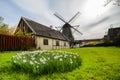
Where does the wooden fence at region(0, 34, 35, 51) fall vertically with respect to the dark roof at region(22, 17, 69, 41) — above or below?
below

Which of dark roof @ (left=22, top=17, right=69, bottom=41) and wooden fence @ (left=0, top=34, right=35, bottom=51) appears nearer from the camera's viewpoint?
wooden fence @ (left=0, top=34, right=35, bottom=51)

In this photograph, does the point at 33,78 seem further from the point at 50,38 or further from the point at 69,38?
the point at 69,38

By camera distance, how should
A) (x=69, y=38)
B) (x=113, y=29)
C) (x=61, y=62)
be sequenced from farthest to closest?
(x=113, y=29), (x=69, y=38), (x=61, y=62)

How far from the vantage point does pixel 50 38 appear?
37938mm

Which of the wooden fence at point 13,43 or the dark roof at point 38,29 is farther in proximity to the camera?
the dark roof at point 38,29

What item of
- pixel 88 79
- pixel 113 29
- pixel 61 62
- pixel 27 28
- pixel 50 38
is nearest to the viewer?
pixel 88 79

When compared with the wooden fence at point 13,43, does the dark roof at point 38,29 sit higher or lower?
higher

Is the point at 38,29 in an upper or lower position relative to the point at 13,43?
upper

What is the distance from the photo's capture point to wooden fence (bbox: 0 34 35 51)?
19.7m

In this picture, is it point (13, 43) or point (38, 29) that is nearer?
point (13, 43)

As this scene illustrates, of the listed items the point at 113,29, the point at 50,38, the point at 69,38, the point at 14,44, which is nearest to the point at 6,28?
the point at 50,38

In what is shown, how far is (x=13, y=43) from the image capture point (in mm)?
21547

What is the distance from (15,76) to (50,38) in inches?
1259

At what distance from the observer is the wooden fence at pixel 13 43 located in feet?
64.6
